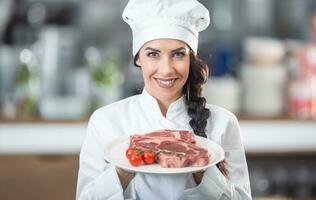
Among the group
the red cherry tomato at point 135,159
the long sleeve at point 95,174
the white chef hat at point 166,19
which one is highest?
the white chef hat at point 166,19

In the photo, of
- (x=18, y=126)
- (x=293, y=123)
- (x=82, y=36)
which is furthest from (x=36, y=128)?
(x=293, y=123)

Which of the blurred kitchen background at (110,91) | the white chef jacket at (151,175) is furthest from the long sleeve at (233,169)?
the blurred kitchen background at (110,91)

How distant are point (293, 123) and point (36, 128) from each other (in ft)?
2.14

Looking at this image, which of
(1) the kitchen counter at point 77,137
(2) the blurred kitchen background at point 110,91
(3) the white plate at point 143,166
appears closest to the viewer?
(3) the white plate at point 143,166

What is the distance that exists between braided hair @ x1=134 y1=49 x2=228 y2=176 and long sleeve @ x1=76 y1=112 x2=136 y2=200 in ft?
0.18

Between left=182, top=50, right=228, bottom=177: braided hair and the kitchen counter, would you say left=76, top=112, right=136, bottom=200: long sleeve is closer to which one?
left=182, top=50, right=228, bottom=177: braided hair

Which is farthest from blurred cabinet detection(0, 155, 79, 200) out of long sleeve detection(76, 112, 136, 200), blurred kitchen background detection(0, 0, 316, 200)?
long sleeve detection(76, 112, 136, 200)

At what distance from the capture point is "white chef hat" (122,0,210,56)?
0.37 meters

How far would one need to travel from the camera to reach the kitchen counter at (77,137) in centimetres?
160

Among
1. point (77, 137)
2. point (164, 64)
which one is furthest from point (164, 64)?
point (77, 137)

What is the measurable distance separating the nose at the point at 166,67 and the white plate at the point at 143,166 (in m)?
0.04

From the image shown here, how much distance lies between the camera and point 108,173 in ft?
1.17

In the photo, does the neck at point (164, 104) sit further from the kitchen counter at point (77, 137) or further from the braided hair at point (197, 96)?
the kitchen counter at point (77, 137)

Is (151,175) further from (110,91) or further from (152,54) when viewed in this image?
(110,91)
